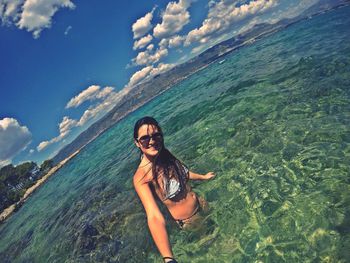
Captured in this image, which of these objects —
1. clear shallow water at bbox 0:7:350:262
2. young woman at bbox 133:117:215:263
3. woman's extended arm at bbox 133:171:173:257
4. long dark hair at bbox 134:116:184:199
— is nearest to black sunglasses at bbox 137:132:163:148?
young woman at bbox 133:117:215:263

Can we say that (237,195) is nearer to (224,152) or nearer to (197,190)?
(197,190)

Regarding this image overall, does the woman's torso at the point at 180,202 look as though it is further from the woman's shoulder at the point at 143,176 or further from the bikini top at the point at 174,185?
the woman's shoulder at the point at 143,176

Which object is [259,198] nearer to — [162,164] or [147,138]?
[162,164]

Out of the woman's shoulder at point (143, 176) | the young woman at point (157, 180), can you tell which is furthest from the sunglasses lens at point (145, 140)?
the woman's shoulder at point (143, 176)

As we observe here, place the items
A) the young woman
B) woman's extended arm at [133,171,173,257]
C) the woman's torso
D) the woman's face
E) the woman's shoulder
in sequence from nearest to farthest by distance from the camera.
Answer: woman's extended arm at [133,171,173,257] → the young woman → the woman's shoulder → the woman's face → the woman's torso

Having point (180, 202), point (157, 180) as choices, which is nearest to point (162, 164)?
point (157, 180)

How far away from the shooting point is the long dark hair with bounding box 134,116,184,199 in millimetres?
5129

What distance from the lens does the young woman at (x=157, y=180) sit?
4.32m

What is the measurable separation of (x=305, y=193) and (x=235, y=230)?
6.33 feet

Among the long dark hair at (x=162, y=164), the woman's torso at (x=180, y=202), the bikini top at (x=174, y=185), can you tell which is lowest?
the woman's torso at (x=180, y=202)

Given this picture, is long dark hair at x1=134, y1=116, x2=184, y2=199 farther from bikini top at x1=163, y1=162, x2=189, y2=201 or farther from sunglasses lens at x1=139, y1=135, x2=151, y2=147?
sunglasses lens at x1=139, y1=135, x2=151, y2=147

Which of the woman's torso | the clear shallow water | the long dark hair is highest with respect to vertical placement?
the long dark hair

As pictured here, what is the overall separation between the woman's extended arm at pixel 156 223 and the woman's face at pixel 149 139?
0.67 metres

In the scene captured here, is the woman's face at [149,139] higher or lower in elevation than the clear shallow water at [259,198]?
higher
